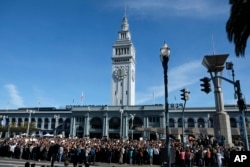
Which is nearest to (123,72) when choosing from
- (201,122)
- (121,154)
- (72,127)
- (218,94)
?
(72,127)

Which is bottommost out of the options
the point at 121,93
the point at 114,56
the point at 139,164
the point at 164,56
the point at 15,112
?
the point at 139,164

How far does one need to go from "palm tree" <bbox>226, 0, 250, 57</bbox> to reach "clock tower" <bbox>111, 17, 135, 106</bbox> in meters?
79.4

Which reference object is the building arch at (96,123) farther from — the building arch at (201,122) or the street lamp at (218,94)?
the street lamp at (218,94)

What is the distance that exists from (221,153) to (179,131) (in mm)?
19805

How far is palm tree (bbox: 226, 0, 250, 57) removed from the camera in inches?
441

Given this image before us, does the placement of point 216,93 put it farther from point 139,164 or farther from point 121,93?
point 121,93

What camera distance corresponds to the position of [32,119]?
3693 inches

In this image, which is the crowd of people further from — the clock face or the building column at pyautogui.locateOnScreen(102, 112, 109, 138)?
the clock face

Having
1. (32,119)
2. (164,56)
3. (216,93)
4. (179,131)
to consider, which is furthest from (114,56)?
(164,56)

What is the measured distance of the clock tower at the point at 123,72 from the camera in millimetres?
93062

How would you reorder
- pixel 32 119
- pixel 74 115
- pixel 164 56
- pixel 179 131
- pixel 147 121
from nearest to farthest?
pixel 164 56, pixel 179 131, pixel 147 121, pixel 74 115, pixel 32 119

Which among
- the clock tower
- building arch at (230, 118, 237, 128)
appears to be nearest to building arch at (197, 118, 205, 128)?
building arch at (230, 118, 237, 128)

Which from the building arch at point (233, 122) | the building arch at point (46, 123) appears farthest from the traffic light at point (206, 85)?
the building arch at point (46, 123)

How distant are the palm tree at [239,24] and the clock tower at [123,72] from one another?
79.4m
